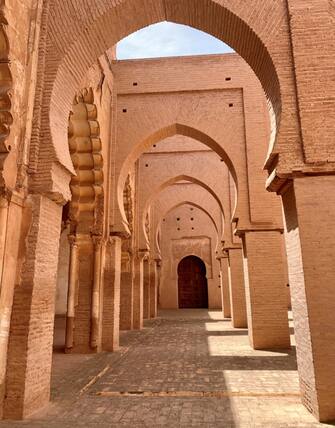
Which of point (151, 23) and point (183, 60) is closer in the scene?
point (151, 23)

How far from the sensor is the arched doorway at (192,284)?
83.3 ft

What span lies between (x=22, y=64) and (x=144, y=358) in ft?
20.0

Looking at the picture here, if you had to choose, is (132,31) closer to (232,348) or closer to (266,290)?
(266,290)

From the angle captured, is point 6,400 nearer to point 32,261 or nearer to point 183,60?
point 32,261

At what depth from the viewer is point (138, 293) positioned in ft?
44.8

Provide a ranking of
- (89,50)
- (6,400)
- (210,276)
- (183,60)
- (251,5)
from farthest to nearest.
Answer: (210,276) → (183,60) → (89,50) → (251,5) → (6,400)

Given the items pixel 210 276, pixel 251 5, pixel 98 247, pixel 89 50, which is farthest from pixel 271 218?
pixel 210 276

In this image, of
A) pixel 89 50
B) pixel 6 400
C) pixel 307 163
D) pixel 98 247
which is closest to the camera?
pixel 6 400

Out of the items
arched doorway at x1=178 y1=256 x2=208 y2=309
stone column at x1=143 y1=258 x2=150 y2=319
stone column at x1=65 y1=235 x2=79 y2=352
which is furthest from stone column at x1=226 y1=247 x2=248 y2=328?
arched doorway at x1=178 y1=256 x2=208 y2=309

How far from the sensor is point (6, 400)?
4.07 meters

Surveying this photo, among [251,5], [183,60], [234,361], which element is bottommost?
[234,361]

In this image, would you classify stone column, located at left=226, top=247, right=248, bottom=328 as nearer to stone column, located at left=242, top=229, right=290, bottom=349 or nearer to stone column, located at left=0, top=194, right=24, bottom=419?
stone column, located at left=242, top=229, right=290, bottom=349

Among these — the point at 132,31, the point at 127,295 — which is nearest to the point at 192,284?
the point at 127,295

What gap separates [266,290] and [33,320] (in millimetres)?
6017
